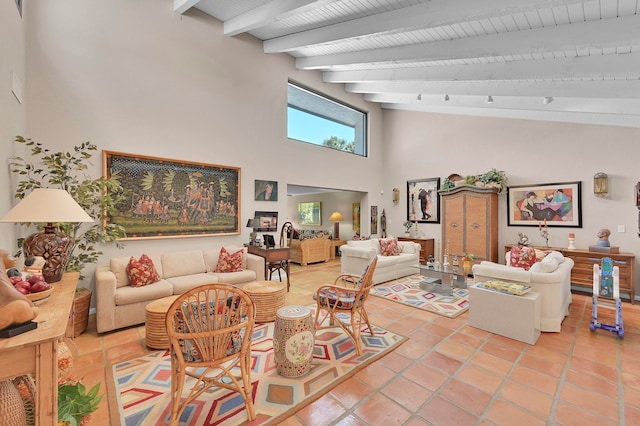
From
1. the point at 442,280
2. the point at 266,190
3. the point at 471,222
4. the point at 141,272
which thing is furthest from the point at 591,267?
the point at 141,272

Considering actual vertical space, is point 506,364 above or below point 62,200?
below

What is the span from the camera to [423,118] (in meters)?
7.59

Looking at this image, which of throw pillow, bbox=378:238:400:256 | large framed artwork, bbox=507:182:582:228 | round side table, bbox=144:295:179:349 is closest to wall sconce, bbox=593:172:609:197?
large framed artwork, bbox=507:182:582:228

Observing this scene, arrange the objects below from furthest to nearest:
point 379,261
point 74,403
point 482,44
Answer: point 379,261
point 482,44
point 74,403

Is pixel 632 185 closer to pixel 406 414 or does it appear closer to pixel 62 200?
pixel 406 414

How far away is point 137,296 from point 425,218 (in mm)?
6642

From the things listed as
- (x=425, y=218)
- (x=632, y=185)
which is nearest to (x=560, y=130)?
(x=632, y=185)

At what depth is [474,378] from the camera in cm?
240

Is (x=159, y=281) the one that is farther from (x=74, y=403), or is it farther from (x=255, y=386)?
(x=74, y=403)

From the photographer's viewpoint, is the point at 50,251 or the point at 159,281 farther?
the point at 159,281

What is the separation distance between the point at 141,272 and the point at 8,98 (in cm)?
220

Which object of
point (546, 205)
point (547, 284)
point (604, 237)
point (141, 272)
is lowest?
point (547, 284)

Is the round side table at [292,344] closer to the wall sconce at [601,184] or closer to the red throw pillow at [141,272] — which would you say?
the red throw pillow at [141,272]

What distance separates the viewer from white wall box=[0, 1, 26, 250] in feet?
7.89
